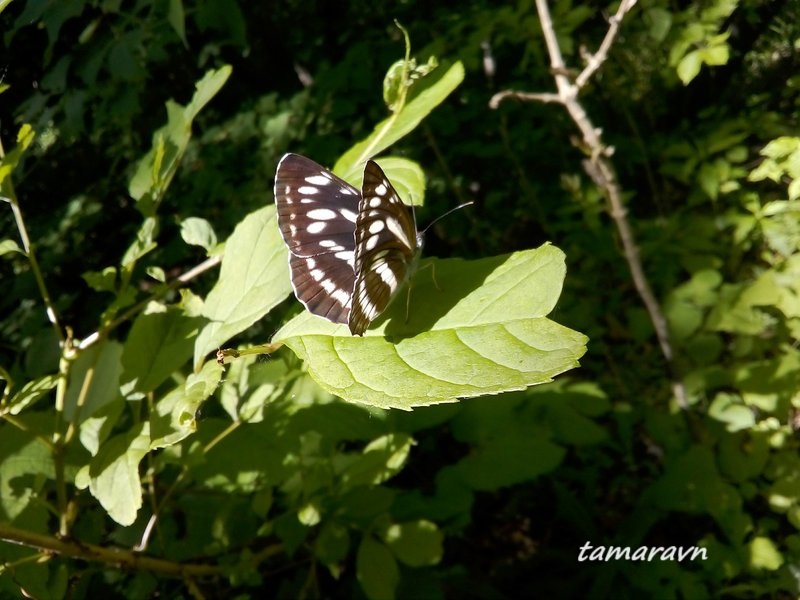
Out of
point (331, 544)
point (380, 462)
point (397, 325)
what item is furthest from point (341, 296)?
point (331, 544)

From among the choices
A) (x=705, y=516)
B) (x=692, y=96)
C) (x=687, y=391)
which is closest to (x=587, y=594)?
(x=705, y=516)

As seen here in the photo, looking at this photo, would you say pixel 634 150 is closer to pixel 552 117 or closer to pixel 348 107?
pixel 552 117

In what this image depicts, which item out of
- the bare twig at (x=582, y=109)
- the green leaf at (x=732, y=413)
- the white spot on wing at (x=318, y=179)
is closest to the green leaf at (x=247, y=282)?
the white spot on wing at (x=318, y=179)

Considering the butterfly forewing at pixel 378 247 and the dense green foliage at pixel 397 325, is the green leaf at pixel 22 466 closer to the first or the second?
the dense green foliage at pixel 397 325

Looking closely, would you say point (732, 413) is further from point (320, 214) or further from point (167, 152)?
point (167, 152)

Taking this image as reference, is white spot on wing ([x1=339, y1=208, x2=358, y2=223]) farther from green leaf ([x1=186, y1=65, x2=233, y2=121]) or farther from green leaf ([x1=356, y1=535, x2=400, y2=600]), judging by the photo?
green leaf ([x1=356, y1=535, x2=400, y2=600])

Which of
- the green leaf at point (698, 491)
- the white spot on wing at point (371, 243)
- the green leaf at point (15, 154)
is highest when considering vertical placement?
the green leaf at point (15, 154)
